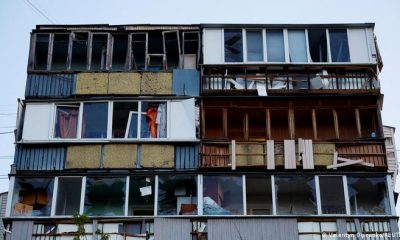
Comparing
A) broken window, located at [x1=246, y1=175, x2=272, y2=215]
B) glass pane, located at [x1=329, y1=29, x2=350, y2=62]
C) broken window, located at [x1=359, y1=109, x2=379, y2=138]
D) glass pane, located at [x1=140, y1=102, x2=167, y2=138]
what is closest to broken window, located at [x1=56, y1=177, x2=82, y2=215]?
glass pane, located at [x1=140, y1=102, x2=167, y2=138]

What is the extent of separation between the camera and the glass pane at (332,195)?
2441 centimetres

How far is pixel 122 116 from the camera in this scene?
2581 cm

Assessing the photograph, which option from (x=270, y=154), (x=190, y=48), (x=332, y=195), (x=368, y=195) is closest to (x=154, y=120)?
(x=190, y=48)

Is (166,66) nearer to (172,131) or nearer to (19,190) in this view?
(172,131)

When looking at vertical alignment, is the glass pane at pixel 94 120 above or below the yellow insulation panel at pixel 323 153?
above

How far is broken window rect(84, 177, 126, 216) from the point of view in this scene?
24.5 metres

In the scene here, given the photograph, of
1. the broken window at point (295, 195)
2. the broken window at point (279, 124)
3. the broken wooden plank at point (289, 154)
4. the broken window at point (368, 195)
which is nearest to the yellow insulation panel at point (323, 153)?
the broken window at point (295, 195)

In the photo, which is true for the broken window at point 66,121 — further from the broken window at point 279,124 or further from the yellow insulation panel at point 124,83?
the broken window at point 279,124

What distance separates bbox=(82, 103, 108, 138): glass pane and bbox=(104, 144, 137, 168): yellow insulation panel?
0.66m

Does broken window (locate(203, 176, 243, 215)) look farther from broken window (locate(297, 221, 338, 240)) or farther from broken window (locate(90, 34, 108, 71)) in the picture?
broken window (locate(90, 34, 108, 71))

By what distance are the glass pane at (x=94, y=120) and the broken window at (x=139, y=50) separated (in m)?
2.59

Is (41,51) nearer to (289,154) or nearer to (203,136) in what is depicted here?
(203,136)

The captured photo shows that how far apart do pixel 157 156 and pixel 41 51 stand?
22.2 feet

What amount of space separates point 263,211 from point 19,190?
8.55m
